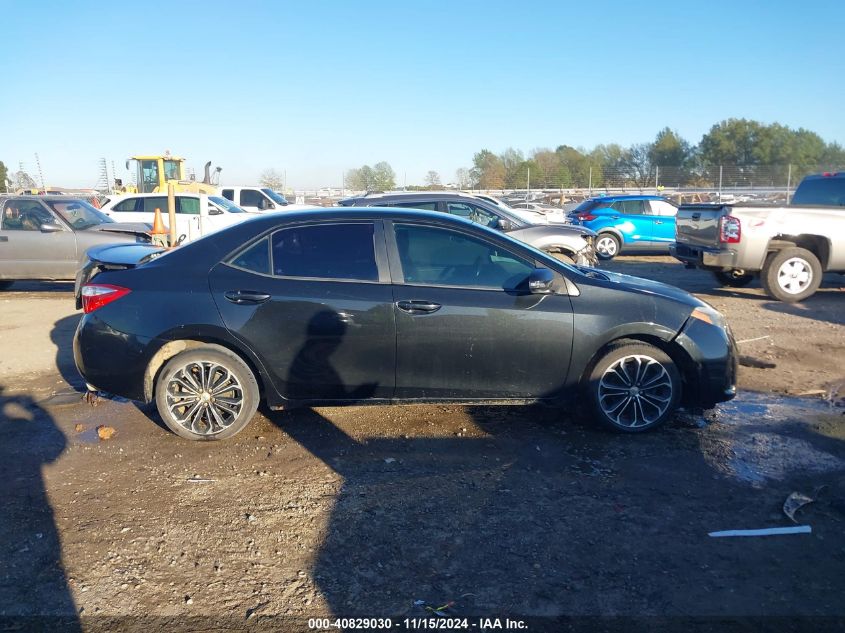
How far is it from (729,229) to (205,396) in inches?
332

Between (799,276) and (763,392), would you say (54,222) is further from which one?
(799,276)

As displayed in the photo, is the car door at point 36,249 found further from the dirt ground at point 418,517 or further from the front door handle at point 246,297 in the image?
the front door handle at point 246,297

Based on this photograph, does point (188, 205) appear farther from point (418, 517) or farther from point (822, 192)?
point (418, 517)

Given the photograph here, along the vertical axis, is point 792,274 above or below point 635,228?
below

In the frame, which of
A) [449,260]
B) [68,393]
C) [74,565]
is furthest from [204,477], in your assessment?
[68,393]

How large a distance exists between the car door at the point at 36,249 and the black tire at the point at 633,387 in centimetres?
964

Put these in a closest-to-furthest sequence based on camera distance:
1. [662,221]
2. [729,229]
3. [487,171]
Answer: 1. [729,229]
2. [662,221]
3. [487,171]

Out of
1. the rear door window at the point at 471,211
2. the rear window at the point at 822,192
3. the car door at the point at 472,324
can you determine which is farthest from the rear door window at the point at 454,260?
the rear window at the point at 822,192

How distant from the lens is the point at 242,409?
4.91 m

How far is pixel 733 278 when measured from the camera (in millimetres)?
12102

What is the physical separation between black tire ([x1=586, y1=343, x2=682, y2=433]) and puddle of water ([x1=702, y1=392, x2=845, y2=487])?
0.42 m

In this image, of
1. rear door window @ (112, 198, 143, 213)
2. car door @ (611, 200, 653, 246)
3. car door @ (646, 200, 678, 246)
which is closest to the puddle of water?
car door @ (611, 200, 653, 246)

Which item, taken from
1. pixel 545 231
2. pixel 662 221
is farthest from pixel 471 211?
pixel 662 221

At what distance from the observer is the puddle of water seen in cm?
448
